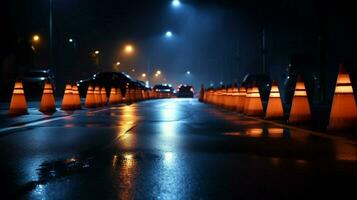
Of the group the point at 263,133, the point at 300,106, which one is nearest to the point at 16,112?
the point at 300,106

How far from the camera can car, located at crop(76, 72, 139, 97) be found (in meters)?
41.8

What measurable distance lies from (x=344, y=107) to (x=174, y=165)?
531 centimetres

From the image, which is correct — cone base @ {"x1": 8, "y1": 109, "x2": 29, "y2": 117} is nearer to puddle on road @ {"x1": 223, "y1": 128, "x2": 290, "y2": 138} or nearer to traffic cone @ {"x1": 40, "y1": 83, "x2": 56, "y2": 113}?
traffic cone @ {"x1": 40, "y1": 83, "x2": 56, "y2": 113}

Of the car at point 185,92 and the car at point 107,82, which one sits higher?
the car at point 107,82

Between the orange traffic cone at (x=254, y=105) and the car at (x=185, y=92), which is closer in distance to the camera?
the orange traffic cone at (x=254, y=105)

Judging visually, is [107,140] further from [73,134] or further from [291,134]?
[291,134]

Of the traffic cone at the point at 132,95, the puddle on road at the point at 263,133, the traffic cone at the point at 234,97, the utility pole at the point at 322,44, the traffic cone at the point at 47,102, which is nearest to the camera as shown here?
the puddle on road at the point at 263,133

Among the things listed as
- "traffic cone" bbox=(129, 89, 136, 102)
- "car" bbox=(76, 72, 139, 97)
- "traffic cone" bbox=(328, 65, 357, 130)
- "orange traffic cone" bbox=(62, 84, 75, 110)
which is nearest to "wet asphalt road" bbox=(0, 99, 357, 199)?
"traffic cone" bbox=(328, 65, 357, 130)

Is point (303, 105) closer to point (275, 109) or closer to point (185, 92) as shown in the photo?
point (275, 109)

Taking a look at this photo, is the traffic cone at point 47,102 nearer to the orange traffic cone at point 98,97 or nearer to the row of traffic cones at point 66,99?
the row of traffic cones at point 66,99

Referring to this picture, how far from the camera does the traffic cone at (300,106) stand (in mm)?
14602

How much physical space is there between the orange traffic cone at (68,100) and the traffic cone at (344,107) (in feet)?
41.5

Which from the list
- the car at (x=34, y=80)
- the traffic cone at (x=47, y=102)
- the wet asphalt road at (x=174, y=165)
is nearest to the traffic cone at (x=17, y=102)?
the traffic cone at (x=47, y=102)

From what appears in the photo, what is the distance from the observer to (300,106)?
14836mm
